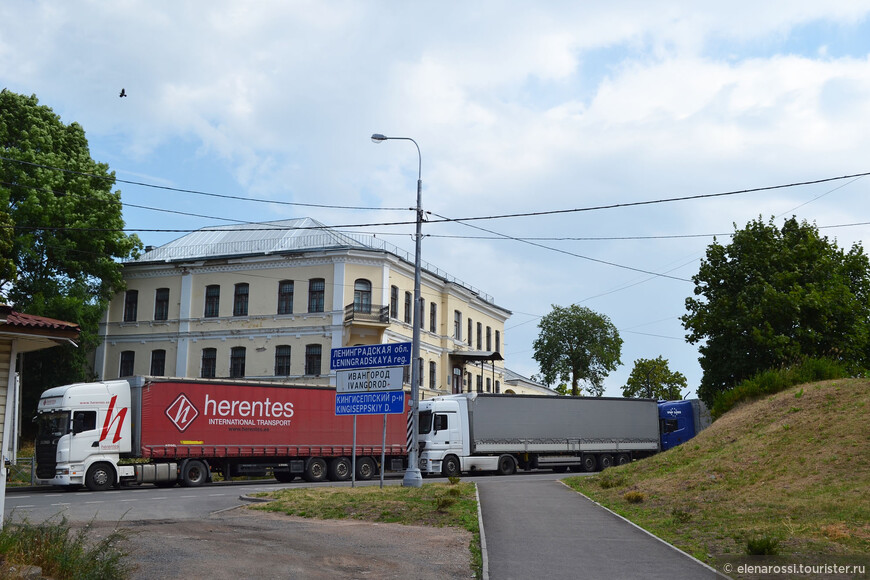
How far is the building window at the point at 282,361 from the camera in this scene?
47219 millimetres

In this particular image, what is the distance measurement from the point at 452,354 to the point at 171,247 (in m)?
20.2

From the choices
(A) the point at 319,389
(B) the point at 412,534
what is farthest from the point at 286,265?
(B) the point at 412,534

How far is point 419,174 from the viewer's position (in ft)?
87.4

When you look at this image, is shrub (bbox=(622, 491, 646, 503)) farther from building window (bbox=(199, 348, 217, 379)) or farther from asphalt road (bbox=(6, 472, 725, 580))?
building window (bbox=(199, 348, 217, 379))

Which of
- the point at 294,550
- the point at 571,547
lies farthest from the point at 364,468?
the point at 294,550

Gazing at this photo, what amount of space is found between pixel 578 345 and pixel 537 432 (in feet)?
128

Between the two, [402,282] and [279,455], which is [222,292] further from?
[279,455]

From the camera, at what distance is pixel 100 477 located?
26.5 metres

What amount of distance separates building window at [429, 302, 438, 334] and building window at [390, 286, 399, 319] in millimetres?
4807

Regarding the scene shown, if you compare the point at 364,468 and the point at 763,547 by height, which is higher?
the point at 763,547

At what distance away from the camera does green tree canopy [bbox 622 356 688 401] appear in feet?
266

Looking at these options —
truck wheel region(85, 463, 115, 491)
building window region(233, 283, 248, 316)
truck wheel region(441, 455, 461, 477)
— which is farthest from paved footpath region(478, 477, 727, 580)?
building window region(233, 283, 248, 316)

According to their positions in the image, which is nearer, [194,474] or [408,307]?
[194,474]

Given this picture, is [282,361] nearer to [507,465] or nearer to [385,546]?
[507,465]
